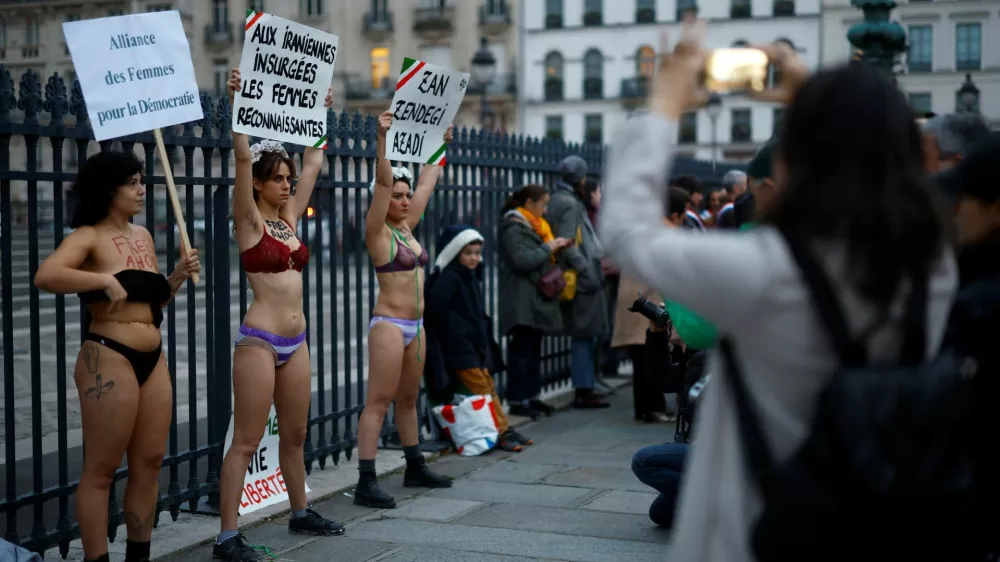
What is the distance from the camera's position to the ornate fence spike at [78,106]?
5.32 metres

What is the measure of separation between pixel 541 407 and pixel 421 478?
288 centimetres

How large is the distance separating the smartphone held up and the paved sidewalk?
147 inches

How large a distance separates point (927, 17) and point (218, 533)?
6095 centimetres

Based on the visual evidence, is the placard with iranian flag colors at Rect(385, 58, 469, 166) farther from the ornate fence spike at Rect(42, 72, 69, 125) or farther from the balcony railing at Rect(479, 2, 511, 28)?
the balcony railing at Rect(479, 2, 511, 28)

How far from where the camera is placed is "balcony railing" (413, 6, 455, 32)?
6384 cm

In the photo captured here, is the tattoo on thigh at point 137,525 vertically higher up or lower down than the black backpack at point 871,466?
lower down

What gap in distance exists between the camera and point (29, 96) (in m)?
5.07

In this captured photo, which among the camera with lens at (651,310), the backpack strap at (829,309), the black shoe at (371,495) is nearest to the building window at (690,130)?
the black shoe at (371,495)

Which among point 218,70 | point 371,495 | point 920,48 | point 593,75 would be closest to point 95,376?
point 371,495

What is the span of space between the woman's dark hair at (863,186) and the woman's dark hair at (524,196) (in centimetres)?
724

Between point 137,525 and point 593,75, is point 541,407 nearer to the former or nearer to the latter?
point 137,525

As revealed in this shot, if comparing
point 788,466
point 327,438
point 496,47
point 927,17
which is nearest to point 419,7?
point 496,47

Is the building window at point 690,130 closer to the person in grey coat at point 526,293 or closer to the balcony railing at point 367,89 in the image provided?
the balcony railing at point 367,89

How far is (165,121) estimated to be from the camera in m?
5.29
